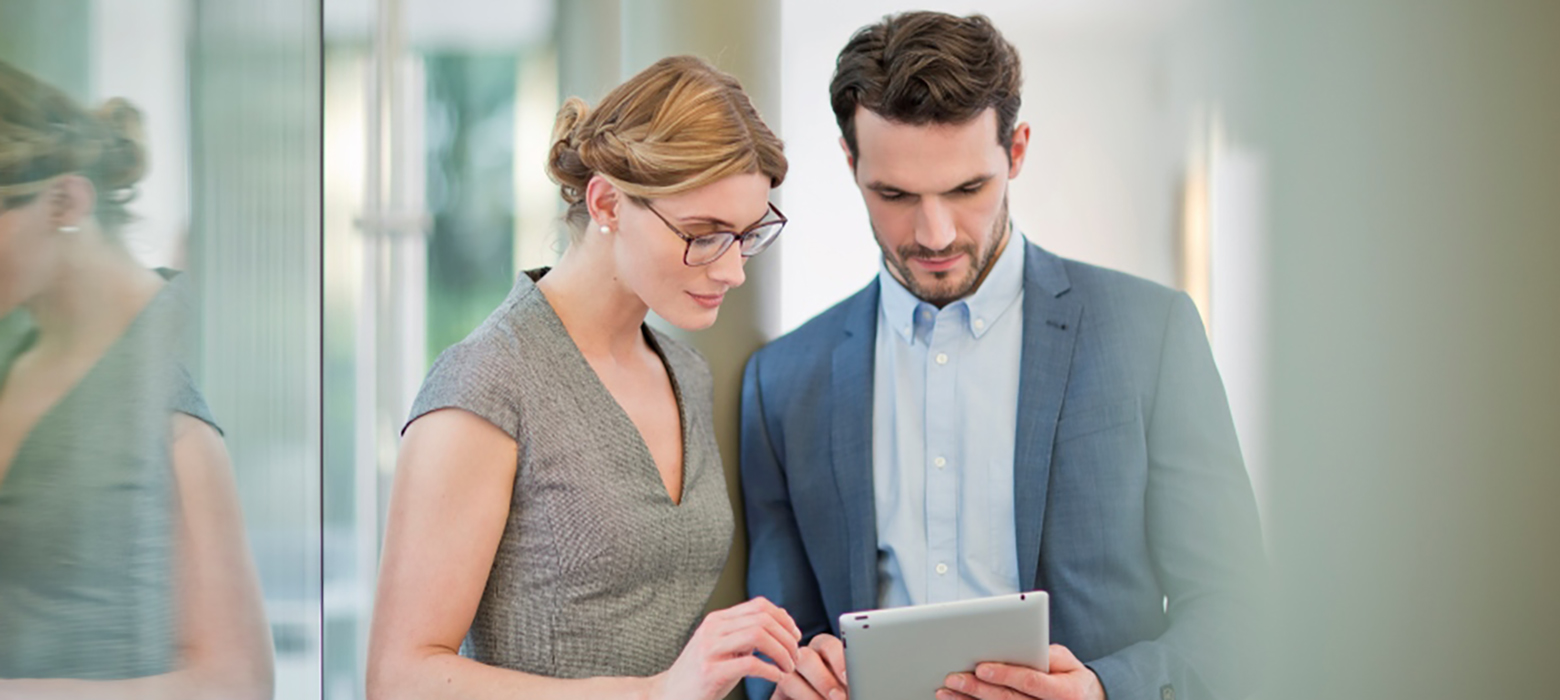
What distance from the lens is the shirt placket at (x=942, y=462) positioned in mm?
1486

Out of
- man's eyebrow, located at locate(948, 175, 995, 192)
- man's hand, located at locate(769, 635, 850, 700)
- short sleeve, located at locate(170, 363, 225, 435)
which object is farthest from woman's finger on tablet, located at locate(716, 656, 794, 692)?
man's eyebrow, located at locate(948, 175, 995, 192)

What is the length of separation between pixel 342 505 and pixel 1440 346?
165cm

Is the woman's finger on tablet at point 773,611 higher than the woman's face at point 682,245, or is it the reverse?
the woman's face at point 682,245

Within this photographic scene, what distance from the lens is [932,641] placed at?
118 centimetres

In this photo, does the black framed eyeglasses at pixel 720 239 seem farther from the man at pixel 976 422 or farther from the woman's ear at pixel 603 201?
the man at pixel 976 422

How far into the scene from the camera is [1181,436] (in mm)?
1377

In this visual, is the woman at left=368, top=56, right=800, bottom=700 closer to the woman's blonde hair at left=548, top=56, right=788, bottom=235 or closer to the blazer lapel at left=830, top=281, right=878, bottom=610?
the woman's blonde hair at left=548, top=56, right=788, bottom=235

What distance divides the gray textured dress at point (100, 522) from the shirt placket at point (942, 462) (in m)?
0.95

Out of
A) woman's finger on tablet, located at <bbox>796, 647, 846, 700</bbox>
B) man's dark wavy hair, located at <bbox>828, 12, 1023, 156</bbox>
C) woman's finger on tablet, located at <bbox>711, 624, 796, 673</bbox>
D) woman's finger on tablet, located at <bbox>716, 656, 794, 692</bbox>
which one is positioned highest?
man's dark wavy hair, located at <bbox>828, 12, 1023, 156</bbox>

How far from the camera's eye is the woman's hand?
111cm

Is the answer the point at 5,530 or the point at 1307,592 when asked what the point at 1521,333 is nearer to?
the point at 1307,592

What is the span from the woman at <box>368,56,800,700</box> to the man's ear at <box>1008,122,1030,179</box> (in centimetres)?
34

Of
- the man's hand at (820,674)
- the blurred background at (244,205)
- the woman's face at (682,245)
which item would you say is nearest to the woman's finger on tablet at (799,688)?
the man's hand at (820,674)

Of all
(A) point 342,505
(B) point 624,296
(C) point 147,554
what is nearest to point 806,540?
(B) point 624,296
